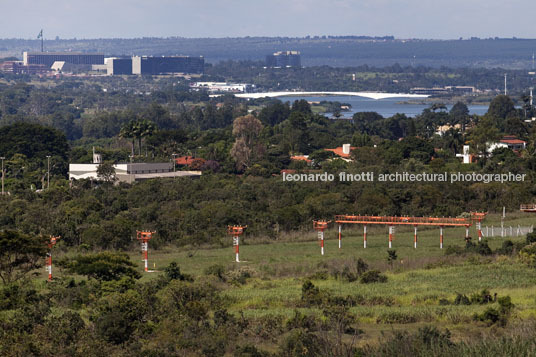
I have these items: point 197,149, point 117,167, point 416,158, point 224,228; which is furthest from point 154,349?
point 197,149

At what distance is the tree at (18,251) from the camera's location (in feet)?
113

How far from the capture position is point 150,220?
170 feet

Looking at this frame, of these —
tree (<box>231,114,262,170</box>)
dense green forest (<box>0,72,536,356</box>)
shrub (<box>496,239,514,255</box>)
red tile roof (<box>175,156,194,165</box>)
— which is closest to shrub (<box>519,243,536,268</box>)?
dense green forest (<box>0,72,536,356</box>)

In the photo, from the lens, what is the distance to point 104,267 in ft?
108

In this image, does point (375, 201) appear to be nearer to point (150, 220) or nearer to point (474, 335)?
point (150, 220)

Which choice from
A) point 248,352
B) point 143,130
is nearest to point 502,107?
point 143,130

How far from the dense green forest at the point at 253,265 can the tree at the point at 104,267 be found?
2.0 inches

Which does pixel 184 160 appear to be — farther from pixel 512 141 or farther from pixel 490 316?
pixel 490 316

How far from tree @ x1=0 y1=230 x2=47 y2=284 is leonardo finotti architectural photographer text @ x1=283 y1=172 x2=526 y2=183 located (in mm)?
34902

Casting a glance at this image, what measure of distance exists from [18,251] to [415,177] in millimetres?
38309

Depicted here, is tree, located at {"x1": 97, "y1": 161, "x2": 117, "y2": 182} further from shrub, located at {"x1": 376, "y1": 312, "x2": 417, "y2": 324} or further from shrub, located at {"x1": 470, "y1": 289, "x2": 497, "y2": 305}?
shrub, located at {"x1": 376, "y1": 312, "x2": 417, "y2": 324}

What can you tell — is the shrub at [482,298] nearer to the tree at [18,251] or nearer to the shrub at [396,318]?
the shrub at [396,318]

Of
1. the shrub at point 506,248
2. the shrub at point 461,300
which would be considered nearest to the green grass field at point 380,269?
the shrub at point 461,300

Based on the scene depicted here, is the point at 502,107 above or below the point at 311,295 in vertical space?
above
